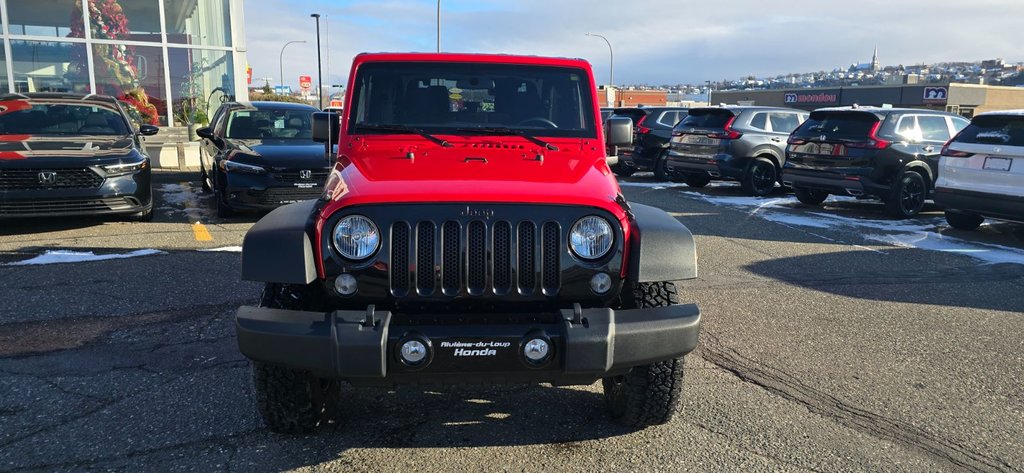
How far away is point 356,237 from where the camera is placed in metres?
3.04

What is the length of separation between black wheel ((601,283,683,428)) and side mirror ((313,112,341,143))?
245 cm

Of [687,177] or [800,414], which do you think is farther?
[687,177]

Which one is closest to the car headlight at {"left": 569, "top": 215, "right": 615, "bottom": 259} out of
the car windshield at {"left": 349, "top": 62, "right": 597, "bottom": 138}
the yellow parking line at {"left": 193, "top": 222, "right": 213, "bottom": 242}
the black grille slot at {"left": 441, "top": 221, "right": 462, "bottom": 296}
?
the black grille slot at {"left": 441, "top": 221, "right": 462, "bottom": 296}

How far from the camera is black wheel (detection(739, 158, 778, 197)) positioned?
43.7 feet

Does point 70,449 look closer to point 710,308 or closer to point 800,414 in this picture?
point 800,414

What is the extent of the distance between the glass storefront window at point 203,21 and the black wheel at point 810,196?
16.3 meters

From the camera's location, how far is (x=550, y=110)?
4.41 metres

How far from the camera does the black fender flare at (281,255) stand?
9.68 ft

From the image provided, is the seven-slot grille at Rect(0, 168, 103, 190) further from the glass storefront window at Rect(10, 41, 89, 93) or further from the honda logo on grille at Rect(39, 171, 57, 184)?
the glass storefront window at Rect(10, 41, 89, 93)

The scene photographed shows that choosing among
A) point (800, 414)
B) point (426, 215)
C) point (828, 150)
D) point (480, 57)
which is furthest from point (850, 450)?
point (828, 150)

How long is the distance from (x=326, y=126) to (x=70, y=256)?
13.1 ft

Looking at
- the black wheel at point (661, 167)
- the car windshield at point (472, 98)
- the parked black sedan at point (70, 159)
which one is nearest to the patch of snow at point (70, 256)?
the parked black sedan at point (70, 159)

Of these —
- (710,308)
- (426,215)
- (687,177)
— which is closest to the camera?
(426,215)

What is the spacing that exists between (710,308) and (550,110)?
2.36 metres
